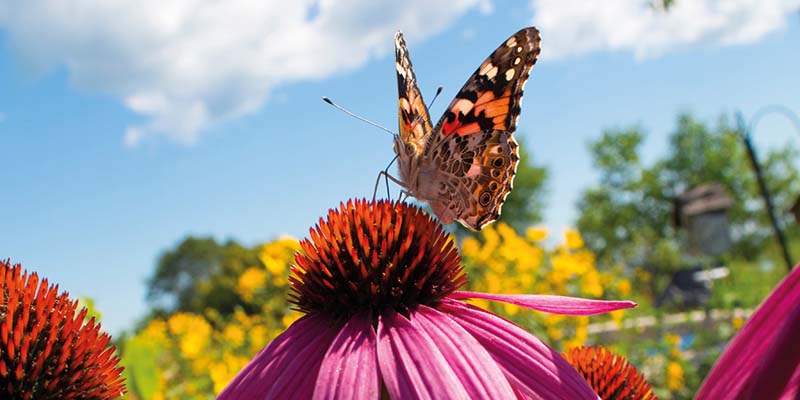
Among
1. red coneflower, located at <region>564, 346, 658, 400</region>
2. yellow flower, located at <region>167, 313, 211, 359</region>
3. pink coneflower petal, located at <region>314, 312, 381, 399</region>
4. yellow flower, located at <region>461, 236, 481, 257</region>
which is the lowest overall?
red coneflower, located at <region>564, 346, 658, 400</region>

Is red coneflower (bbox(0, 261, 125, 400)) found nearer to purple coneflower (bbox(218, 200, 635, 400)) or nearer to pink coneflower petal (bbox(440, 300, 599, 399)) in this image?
purple coneflower (bbox(218, 200, 635, 400))

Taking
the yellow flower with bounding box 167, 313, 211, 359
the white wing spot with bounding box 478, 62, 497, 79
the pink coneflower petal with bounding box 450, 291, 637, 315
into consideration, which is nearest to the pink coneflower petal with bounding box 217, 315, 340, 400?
the pink coneflower petal with bounding box 450, 291, 637, 315

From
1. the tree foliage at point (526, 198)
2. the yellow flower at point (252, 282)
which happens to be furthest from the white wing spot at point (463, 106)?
→ the tree foliage at point (526, 198)

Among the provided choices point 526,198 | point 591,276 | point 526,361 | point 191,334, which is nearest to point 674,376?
point 591,276

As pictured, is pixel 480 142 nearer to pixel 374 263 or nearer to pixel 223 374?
pixel 374 263

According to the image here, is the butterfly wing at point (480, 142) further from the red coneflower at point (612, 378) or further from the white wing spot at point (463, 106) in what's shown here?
the red coneflower at point (612, 378)

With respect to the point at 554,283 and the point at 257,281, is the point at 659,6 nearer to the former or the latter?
the point at 554,283

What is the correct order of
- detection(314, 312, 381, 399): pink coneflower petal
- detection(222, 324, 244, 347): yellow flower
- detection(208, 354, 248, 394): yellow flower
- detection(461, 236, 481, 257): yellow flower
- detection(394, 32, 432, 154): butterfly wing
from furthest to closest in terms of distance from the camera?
detection(222, 324, 244, 347): yellow flower, detection(461, 236, 481, 257): yellow flower, detection(208, 354, 248, 394): yellow flower, detection(394, 32, 432, 154): butterfly wing, detection(314, 312, 381, 399): pink coneflower petal

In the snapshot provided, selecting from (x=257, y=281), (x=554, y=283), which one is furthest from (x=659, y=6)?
(x=257, y=281)
